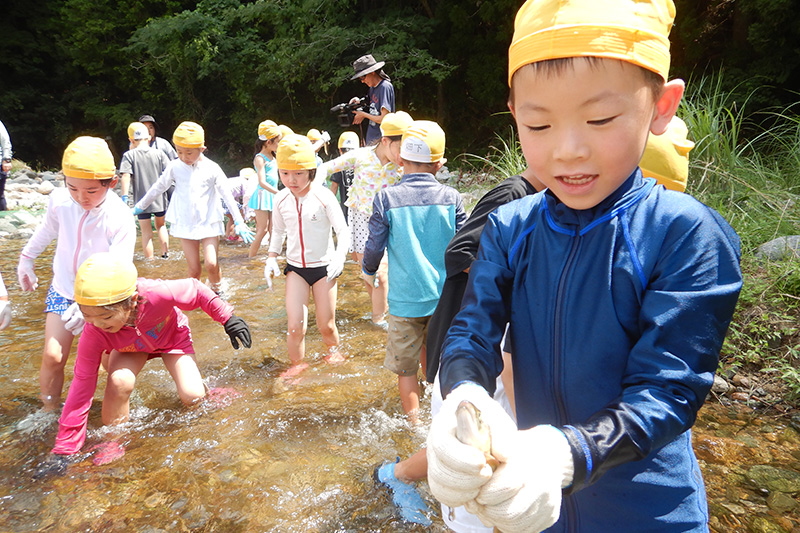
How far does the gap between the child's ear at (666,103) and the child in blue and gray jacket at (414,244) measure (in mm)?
2200

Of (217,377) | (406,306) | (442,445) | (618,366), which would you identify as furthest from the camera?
(217,377)

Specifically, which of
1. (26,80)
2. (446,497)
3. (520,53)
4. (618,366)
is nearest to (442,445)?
(446,497)

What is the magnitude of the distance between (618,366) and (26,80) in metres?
28.8

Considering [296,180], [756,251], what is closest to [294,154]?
[296,180]

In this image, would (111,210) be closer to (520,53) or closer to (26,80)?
(520,53)

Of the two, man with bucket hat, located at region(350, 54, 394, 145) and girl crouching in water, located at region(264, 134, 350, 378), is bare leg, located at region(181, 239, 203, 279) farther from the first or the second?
man with bucket hat, located at region(350, 54, 394, 145)

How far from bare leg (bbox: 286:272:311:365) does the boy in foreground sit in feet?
10.3

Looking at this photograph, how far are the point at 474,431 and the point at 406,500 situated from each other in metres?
2.00

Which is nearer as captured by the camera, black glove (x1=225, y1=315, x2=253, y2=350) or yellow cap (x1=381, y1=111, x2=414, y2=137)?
black glove (x1=225, y1=315, x2=253, y2=350)

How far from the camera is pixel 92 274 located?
2975mm

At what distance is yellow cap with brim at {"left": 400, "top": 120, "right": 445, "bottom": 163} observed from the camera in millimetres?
3346

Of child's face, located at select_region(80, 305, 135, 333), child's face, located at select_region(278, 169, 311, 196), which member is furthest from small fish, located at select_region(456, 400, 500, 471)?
child's face, located at select_region(278, 169, 311, 196)

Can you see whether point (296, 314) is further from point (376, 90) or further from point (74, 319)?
point (376, 90)

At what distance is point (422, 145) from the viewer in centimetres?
334
